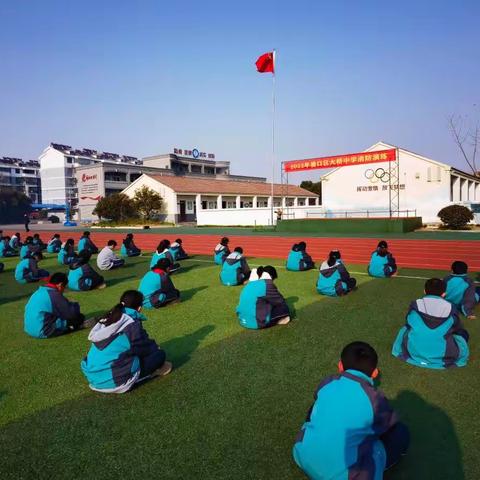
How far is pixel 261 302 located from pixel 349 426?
12.3 ft

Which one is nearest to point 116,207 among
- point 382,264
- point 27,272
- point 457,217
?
point 27,272

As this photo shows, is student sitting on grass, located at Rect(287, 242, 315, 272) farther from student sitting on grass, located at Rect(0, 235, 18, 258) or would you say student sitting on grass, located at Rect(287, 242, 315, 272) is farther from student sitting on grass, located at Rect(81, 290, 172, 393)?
student sitting on grass, located at Rect(0, 235, 18, 258)

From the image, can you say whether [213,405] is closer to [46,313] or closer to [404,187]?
[46,313]

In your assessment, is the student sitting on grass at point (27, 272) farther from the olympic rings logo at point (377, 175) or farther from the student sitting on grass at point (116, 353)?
the olympic rings logo at point (377, 175)

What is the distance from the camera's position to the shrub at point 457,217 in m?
24.7

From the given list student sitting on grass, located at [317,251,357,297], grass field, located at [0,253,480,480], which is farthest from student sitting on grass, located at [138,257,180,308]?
student sitting on grass, located at [317,251,357,297]

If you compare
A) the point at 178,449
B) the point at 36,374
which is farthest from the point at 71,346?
the point at 178,449

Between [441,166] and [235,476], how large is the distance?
32.7 m

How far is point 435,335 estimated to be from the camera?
4.66 metres

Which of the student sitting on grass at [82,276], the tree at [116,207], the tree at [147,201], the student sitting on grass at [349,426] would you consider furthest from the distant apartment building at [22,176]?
the student sitting on grass at [349,426]

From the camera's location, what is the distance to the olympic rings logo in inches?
1294

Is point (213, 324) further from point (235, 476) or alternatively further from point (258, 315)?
point (235, 476)

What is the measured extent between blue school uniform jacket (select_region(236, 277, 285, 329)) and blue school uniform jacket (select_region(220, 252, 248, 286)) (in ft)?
11.3

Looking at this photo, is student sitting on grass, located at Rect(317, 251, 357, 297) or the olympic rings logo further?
the olympic rings logo
